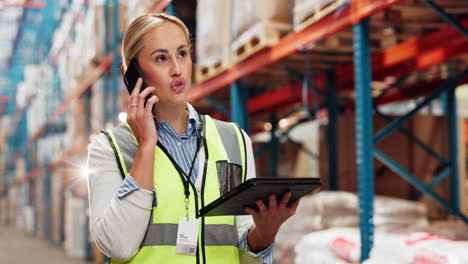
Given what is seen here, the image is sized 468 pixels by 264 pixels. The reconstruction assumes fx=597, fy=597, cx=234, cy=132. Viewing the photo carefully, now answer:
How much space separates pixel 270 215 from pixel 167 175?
298 millimetres

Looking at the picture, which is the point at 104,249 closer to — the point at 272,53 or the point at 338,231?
the point at 338,231

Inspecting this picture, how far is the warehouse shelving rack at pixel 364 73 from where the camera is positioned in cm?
361

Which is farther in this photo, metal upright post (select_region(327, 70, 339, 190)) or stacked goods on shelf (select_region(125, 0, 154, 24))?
stacked goods on shelf (select_region(125, 0, 154, 24))

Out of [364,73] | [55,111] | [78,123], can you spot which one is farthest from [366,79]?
[55,111]

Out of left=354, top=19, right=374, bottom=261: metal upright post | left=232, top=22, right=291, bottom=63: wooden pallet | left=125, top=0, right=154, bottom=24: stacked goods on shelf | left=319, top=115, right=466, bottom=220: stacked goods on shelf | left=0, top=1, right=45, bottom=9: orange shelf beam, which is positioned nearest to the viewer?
left=354, top=19, right=374, bottom=261: metal upright post

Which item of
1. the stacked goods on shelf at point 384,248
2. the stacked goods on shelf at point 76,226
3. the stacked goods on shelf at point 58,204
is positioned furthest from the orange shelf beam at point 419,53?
the stacked goods on shelf at point 58,204

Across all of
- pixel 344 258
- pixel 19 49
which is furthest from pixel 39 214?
pixel 344 258

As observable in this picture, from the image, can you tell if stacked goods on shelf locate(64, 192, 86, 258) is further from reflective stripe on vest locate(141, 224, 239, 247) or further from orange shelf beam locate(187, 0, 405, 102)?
reflective stripe on vest locate(141, 224, 239, 247)

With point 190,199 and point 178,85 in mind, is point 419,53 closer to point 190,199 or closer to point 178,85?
point 178,85

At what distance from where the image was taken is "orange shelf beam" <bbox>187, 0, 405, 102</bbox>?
3590 mm

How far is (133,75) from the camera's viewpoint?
171cm

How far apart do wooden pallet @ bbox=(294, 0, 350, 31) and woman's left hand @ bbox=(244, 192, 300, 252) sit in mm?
2501

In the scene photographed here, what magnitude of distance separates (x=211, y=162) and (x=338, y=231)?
2739 mm

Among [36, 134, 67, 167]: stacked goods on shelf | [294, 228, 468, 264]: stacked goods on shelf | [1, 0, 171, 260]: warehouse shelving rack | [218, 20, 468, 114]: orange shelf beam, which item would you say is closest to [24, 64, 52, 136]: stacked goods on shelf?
[1, 0, 171, 260]: warehouse shelving rack
